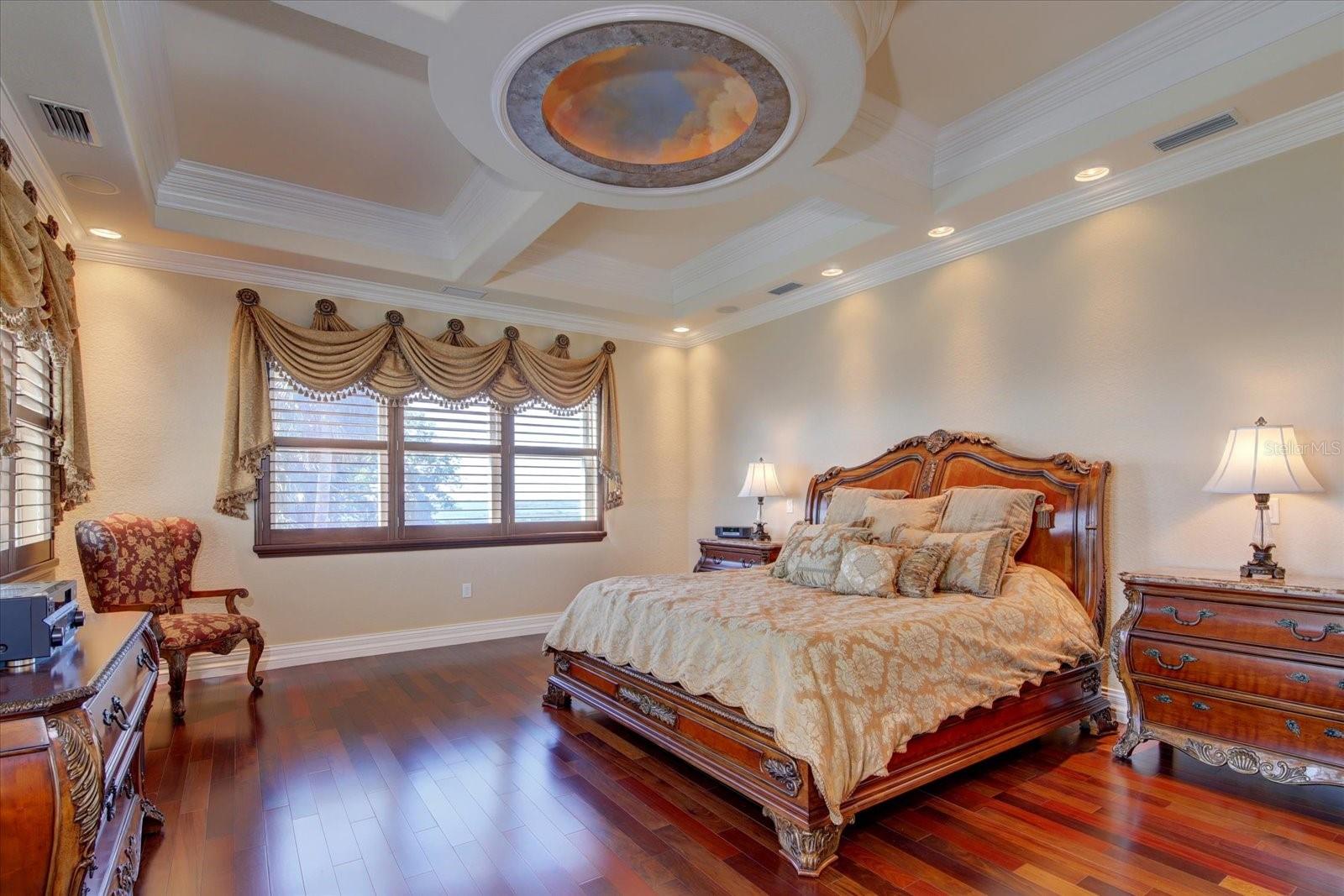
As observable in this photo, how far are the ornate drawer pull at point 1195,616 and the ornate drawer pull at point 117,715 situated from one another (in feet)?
12.2

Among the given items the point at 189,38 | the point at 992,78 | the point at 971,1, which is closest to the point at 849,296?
the point at 992,78

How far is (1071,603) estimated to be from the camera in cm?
334

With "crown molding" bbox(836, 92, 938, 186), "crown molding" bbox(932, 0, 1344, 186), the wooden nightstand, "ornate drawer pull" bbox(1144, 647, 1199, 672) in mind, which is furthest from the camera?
the wooden nightstand

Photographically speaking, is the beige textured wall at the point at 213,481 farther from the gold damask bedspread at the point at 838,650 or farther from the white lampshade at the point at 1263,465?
the white lampshade at the point at 1263,465

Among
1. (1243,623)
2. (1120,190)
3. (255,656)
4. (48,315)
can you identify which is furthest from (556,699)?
(1120,190)

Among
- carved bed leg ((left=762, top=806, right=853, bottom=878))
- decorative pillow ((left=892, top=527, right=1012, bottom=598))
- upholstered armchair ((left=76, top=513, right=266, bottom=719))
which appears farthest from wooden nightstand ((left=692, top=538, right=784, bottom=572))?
upholstered armchair ((left=76, top=513, right=266, bottom=719))

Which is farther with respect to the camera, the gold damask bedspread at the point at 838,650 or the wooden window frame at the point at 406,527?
the wooden window frame at the point at 406,527

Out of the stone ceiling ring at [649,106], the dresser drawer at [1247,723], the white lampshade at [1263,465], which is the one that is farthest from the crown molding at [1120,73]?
the dresser drawer at [1247,723]

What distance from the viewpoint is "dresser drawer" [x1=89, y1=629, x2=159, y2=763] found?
5.62 ft

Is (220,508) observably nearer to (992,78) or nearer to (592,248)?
(592,248)

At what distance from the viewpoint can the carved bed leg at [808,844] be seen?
2.13 metres

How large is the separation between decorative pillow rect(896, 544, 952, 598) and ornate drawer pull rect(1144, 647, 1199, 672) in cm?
88

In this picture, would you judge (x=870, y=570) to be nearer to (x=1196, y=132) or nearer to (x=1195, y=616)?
(x=1195, y=616)

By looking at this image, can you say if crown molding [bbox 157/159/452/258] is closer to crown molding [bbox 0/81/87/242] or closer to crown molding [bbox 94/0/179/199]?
crown molding [bbox 94/0/179/199]
